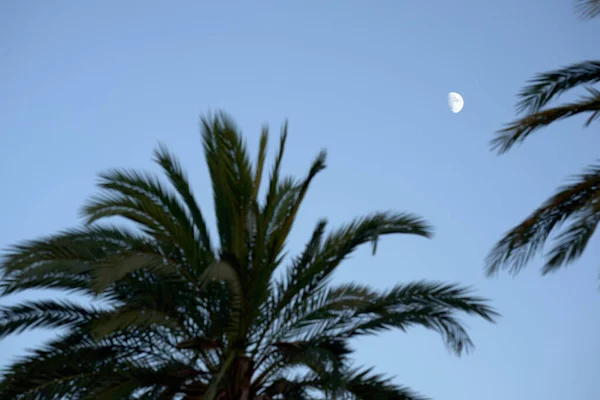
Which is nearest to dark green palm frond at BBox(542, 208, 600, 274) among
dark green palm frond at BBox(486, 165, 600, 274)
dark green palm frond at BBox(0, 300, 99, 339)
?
dark green palm frond at BBox(486, 165, 600, 274)

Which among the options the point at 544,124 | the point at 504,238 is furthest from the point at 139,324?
the point at 544,124

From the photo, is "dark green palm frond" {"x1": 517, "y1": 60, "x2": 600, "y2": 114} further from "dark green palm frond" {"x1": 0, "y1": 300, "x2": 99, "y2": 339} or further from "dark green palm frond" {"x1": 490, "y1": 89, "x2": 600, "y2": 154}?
"dark green palm frond" {"x1": 0, "y1": 300, "x2": 99, "y2": 339}

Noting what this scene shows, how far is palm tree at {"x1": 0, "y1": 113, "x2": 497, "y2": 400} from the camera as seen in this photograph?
36.4ft

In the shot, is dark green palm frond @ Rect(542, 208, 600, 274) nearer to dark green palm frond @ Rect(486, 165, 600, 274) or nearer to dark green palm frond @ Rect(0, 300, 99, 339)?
dark green palm frond @ Rect(486, 165, 600, 274)

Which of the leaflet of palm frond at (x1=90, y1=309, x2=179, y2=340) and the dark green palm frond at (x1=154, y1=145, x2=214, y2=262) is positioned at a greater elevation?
the dark green palm frond at (x1=154, y1=145, x2=214, y2=262)

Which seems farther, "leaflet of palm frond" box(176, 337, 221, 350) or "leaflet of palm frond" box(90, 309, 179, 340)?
"leaflet of palm frond" box(176, 337, 221, 350)

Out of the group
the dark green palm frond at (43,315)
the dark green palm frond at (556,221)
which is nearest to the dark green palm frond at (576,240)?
the dark green palm frond at (556,221)

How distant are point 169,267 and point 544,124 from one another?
5296 millimetres

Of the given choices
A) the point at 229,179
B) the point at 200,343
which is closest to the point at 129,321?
the point at 200,343

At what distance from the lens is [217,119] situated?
12.2m

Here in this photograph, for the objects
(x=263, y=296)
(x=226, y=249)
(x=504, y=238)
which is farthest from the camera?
(x=226, y=249)

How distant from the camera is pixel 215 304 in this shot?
1134 centimetres

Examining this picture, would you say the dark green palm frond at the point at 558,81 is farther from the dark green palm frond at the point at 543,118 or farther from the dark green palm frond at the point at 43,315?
the dark green palm frond at the point at 43,315

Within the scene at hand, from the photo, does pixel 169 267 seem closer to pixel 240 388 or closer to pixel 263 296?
pixel 263 296
